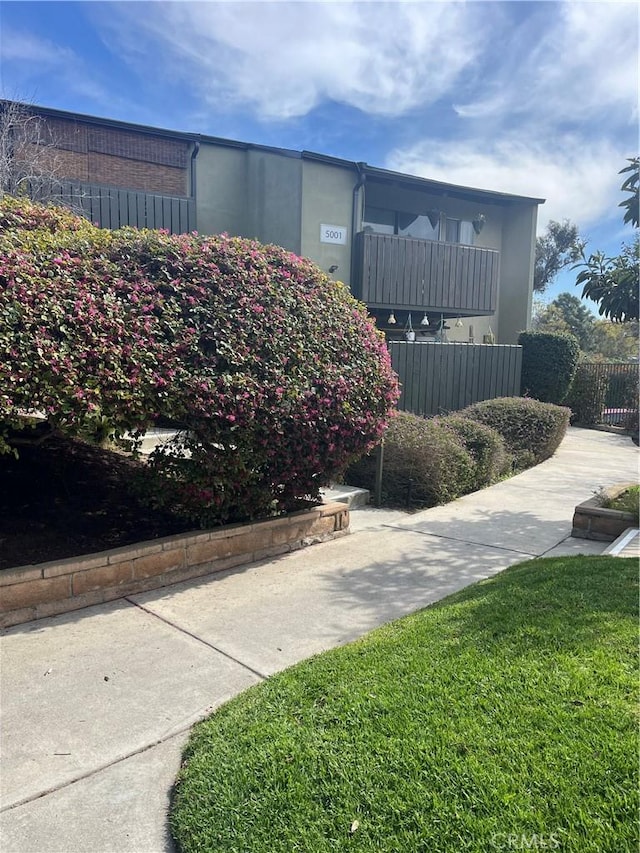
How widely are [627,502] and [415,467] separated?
7.82ft

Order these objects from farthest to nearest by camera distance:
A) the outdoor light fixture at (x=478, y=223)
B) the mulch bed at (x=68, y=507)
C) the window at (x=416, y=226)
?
the outdoor light fixture at (x=478, y=223) < the window at (x=416, y=226) < the mulch bed at (x=68, y=507)

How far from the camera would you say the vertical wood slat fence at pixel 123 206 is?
1242 centimetres

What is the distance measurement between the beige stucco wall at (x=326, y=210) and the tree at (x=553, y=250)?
65.0 feet

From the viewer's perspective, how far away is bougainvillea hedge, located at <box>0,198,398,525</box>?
3.97 metres

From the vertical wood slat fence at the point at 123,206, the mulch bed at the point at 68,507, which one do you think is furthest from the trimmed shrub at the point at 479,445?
the vertical wood slat fence at the point at 123,206

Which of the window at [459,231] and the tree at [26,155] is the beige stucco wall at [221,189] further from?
the window at [459,231]

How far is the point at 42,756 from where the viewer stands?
2.59 meters

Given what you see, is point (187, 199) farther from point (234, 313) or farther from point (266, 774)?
point (266, 774)

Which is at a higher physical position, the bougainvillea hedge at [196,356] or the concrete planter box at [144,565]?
the bougainvillea hedge at [196,356]

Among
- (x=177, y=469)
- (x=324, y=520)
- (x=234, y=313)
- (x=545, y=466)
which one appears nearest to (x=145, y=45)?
(x=234, y=313)

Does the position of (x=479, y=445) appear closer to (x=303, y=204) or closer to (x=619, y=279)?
(x=619, y=279)
